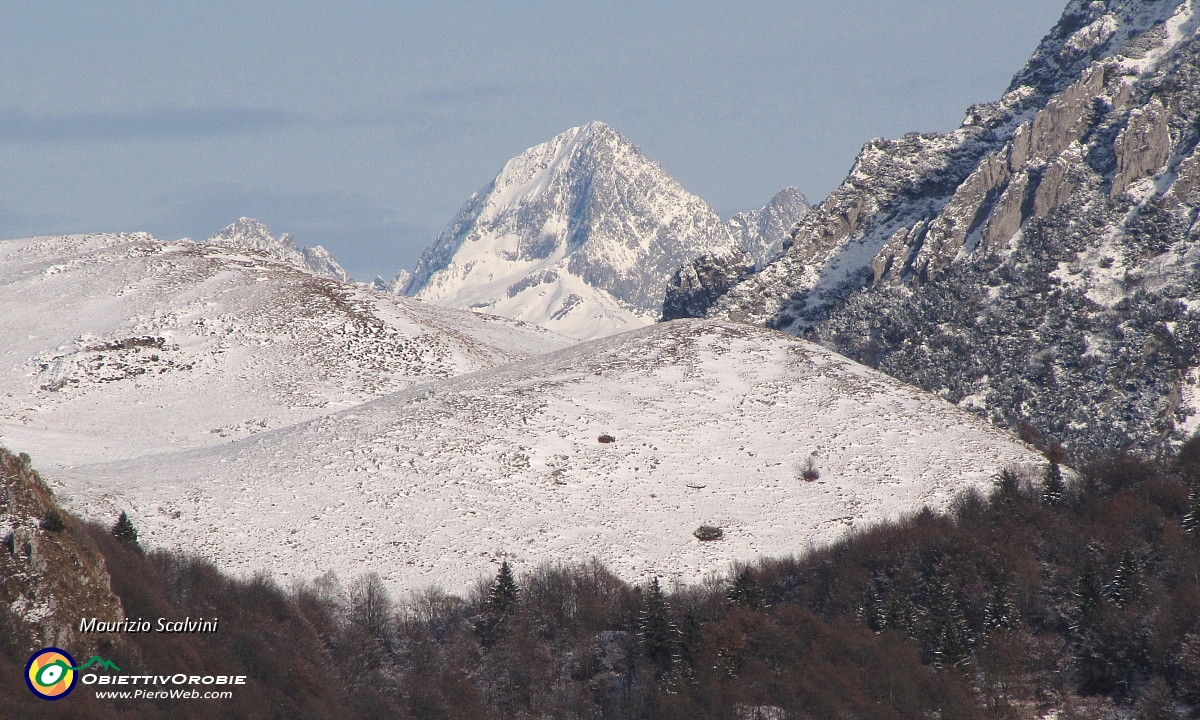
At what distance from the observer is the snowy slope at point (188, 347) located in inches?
3691

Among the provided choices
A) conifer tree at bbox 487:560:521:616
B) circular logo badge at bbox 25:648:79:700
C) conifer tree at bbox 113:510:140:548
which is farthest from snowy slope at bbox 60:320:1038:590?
circular logo badge at bbox 25:648:79:700

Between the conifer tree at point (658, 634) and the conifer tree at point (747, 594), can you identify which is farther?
the conifer tree at point (747, 594)

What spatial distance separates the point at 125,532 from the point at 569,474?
28.1m

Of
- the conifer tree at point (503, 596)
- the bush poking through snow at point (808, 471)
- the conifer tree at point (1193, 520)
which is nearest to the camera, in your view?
the conifer tree at point (503, 596)

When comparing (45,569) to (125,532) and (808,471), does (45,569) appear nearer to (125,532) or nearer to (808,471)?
(125,532)

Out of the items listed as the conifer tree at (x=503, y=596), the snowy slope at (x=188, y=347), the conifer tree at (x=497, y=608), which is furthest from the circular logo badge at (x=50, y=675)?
the snowy slope at (x=188, y=347)

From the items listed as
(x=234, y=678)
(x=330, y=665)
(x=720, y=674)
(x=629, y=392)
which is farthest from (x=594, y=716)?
(x=629, y=392)

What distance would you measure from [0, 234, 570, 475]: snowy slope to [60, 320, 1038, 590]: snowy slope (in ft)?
37.2

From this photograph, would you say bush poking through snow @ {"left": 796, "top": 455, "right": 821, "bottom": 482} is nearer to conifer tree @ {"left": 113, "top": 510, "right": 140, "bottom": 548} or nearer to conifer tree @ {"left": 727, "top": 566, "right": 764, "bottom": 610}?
conifer tree @ {"left": 727, "top": 566, "right": 764, "bottom": 610}

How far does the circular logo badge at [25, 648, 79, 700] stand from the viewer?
43594 mm

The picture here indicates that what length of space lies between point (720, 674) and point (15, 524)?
3318cm

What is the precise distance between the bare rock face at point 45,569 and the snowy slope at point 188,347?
2541 centimetres

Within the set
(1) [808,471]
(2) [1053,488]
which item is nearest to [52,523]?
(1) [808,471]

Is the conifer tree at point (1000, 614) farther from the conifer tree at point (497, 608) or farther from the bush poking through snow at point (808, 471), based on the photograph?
the conifer tree at point (497, 608)
